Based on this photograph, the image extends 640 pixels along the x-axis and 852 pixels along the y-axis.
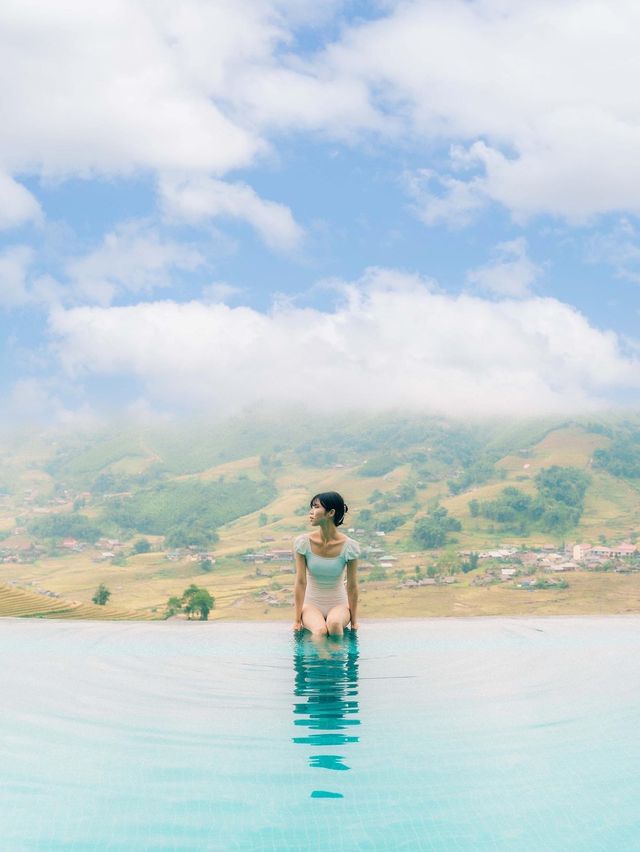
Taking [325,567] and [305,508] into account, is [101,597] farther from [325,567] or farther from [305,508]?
[305,508]

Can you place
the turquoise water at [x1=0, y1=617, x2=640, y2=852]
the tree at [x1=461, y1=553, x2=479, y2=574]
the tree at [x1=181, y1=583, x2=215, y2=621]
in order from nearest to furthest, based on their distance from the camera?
the turquoise water at [x1=0, y1=617, x2=640, y2=852] → the tree at [x1=181, y1=583, x2=215, y2=621] → the tree at [x1=461, y1=553, x2=479, y2=574]

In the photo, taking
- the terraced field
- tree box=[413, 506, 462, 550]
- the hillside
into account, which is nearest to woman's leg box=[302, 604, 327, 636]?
the terraced field

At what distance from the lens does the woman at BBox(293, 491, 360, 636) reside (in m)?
5.84

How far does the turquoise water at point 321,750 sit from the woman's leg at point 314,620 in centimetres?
11

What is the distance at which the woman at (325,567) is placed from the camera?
5836 mm

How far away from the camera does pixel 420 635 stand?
7.45 m

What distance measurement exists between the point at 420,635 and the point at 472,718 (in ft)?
11.7

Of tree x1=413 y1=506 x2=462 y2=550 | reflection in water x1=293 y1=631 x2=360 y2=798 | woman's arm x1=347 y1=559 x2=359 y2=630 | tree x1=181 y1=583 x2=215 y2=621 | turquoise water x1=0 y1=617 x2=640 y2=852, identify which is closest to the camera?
turquoise water x1=0 y1=617 x2=640 y2=852

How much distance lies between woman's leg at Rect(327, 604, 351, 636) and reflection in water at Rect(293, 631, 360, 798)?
0.23 feet

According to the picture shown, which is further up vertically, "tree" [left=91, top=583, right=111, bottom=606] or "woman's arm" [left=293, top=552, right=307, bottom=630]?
"woman's arm" [left=293, top=552, right=307, bottom=630]

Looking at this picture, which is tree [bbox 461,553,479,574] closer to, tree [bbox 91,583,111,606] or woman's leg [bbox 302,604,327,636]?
tree [bbox 91,583,111,606]

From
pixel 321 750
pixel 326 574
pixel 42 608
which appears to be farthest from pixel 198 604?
Answer: pixel 321 750

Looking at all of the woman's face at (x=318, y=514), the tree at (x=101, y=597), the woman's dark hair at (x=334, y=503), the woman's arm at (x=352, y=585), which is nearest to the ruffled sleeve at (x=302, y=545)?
the woman's face at (x=318, y=514)

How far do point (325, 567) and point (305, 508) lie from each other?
12721 cm
